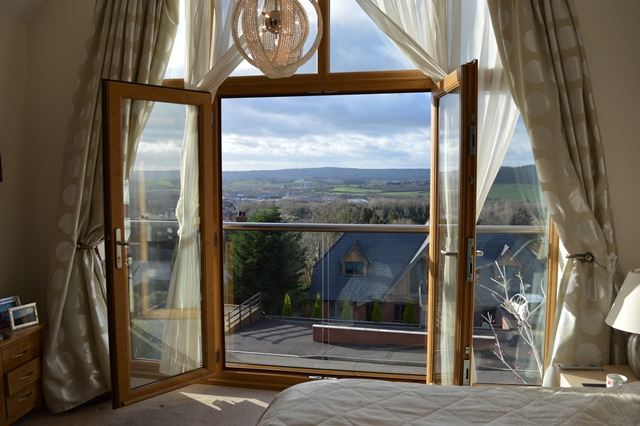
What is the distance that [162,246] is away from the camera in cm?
317

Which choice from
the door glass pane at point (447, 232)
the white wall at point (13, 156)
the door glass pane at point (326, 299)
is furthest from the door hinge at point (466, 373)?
the white wall at point (13, 156)

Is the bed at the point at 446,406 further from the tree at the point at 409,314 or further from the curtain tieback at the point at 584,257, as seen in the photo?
the tree at the point at 409,314

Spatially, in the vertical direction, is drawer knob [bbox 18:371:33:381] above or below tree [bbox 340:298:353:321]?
below

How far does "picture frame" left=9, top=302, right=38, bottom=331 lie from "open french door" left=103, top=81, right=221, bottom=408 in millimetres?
552

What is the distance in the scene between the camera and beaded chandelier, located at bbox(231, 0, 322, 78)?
6.55 feet

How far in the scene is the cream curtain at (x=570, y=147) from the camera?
8.61ft

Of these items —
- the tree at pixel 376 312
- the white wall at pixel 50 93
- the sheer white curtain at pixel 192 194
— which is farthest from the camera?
the tree at pixel 376 312

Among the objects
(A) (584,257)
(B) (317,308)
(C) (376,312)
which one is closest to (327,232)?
(B) (317,308)

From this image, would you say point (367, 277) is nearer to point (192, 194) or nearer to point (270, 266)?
point (270, 266)

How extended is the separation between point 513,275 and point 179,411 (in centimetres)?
220

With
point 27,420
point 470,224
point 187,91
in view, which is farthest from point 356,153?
point 27,420

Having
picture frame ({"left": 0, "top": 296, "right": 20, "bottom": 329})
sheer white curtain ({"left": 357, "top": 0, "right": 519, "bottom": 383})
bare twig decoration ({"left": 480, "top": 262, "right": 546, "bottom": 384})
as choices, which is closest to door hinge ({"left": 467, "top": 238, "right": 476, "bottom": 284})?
sheer white curtain ({"left": 357, "top": 0, "right": 519, "bottom": 383})

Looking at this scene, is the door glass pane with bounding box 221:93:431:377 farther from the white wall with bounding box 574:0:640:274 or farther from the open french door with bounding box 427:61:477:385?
the white wall with bounding box 574:0:640:274

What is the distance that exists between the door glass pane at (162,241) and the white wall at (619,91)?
2.34 metres
